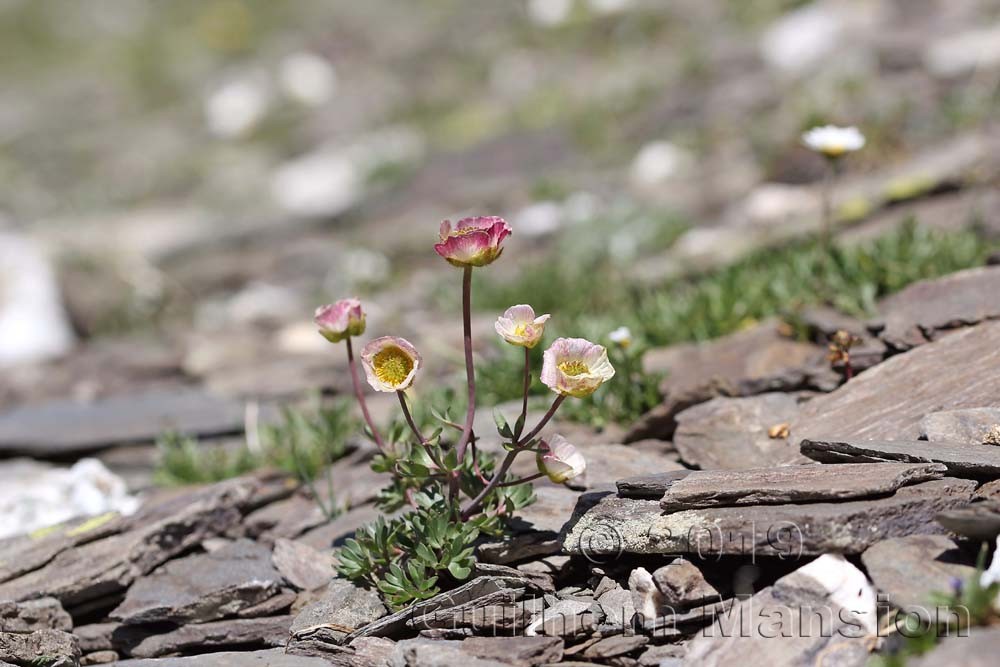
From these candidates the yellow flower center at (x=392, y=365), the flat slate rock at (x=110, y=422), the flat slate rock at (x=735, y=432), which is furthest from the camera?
the flat slate rock at (x=110, y=422)

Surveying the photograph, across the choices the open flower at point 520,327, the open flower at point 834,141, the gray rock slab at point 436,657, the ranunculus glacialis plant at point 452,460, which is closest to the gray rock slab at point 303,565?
the ranunculus glacialis plant at point 452,460

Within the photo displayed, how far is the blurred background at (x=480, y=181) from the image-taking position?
19.8 ft

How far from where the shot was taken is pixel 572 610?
3004mm

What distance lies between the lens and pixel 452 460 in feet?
10.3

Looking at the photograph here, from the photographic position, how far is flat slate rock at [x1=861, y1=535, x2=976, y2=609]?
2627 mm

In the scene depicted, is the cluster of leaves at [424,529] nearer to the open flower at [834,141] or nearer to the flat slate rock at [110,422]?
the open flower at [834,141]

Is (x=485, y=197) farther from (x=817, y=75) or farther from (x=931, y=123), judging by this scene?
(x=931, y=123)

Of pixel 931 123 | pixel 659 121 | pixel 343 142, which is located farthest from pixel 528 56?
pixel 931 123

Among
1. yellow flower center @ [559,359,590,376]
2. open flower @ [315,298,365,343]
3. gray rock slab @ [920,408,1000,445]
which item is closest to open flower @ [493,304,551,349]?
yellow flower center @ [559,359,590,376]

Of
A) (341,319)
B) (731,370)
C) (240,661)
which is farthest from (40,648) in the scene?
(731,370)

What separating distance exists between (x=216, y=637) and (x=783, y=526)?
74.9 inches

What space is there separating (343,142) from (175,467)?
950 cm

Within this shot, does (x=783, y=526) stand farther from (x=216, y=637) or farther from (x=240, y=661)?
(x=216, y=637)

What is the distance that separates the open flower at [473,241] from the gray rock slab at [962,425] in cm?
161
